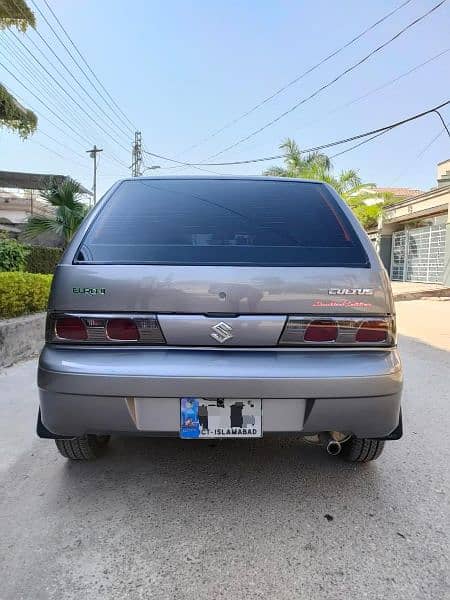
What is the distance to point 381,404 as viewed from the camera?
6.49 feet

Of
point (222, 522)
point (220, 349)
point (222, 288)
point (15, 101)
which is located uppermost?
point (15, 101)

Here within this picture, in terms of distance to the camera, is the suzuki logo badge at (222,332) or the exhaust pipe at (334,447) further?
the exhaust pipe at (334,447)

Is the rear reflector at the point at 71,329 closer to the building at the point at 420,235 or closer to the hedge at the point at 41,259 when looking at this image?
the hedge at the point at 41,259

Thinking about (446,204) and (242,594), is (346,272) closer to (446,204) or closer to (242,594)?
(242,594)

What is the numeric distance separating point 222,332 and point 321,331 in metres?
0.43

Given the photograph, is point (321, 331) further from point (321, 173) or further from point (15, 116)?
point (321, 173)

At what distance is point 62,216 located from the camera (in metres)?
11.7

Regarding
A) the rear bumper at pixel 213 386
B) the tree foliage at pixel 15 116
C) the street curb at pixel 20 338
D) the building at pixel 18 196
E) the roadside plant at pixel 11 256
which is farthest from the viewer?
the building at pixel 18 196

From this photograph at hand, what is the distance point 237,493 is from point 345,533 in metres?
0.57

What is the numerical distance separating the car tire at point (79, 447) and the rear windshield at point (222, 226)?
986 millimetres

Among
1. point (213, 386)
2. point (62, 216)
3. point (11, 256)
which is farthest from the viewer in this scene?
point (62, 216)

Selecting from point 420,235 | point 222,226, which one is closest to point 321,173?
point 420,235

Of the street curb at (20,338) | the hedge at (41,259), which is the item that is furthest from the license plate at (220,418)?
the hedge at (41,259)

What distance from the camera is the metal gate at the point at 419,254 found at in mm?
17344
